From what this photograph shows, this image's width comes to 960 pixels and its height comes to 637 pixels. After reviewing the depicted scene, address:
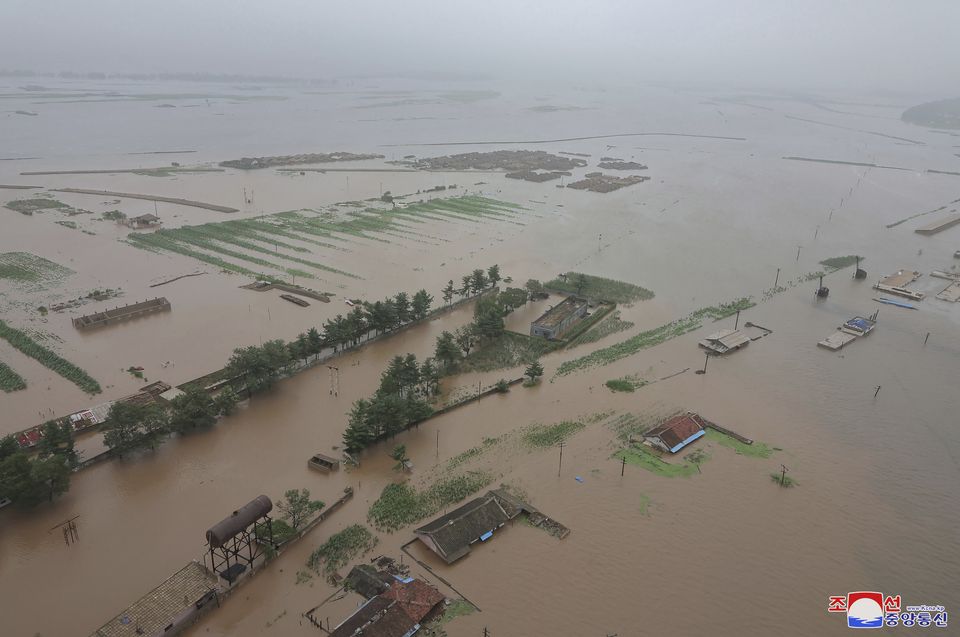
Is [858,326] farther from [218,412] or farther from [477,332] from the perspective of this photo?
[218,412]

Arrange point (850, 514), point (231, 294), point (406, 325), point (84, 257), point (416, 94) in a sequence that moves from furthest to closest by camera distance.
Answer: point (416, 94)
point (84, 257)
point (231, 294)
point (406, 325)
point (850, 514)

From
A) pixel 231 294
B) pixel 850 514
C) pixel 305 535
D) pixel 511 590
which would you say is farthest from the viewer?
pixel 231 294

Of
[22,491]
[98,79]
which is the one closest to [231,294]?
[22,491]

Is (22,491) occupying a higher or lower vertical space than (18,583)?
higher

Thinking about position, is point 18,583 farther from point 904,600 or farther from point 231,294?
point 904,600

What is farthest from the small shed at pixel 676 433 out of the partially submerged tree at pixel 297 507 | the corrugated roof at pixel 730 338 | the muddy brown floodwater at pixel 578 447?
the partially submerged tree at pixel 297 507

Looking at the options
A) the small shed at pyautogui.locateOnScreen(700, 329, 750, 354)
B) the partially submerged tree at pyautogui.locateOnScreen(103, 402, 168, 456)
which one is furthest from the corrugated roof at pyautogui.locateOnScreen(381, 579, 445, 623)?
the small shed at pyautogui.locateOnScreen(700, 329, 750, 354)

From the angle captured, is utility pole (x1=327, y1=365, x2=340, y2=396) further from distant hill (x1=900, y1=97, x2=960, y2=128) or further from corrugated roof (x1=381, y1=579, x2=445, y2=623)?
distant hill (x1=900, y1=97, x2=960, y2=128)
